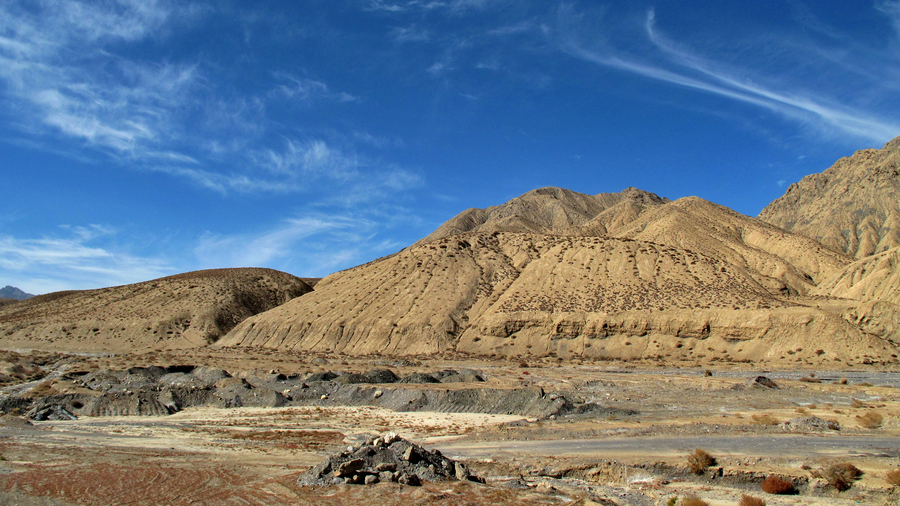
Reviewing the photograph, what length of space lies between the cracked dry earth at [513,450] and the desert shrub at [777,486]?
24 centimetres

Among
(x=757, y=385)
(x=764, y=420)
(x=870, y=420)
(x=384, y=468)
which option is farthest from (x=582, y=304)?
(x=384, y=468)

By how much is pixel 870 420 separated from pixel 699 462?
1045 cm

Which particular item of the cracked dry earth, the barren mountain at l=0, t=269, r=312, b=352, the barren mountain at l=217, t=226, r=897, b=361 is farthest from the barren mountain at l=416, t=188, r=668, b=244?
the cracked dry earth

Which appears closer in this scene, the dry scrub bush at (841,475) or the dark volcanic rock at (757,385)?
the dry scrub bush at (841,475)

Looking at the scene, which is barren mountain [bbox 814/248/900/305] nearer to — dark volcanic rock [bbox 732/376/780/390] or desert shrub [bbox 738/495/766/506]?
dark volcanic rock [bbox 732/376/780/390]

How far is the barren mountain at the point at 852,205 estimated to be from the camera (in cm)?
10556

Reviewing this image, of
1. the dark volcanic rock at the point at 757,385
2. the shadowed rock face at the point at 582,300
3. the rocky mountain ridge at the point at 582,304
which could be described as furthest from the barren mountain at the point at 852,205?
the dark volcanic rock at the point at 757,385

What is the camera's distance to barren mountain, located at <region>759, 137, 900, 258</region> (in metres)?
106

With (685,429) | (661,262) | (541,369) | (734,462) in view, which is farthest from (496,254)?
(734,462)

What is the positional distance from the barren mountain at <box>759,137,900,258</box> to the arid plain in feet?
2.88

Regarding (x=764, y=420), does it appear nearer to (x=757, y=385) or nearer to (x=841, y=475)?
(x=841, y=475)

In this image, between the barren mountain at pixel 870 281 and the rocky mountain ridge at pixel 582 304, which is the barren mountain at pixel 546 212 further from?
the barren mountain at pixel 870 281

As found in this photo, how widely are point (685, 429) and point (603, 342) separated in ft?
113

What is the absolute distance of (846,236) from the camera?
362 ft
